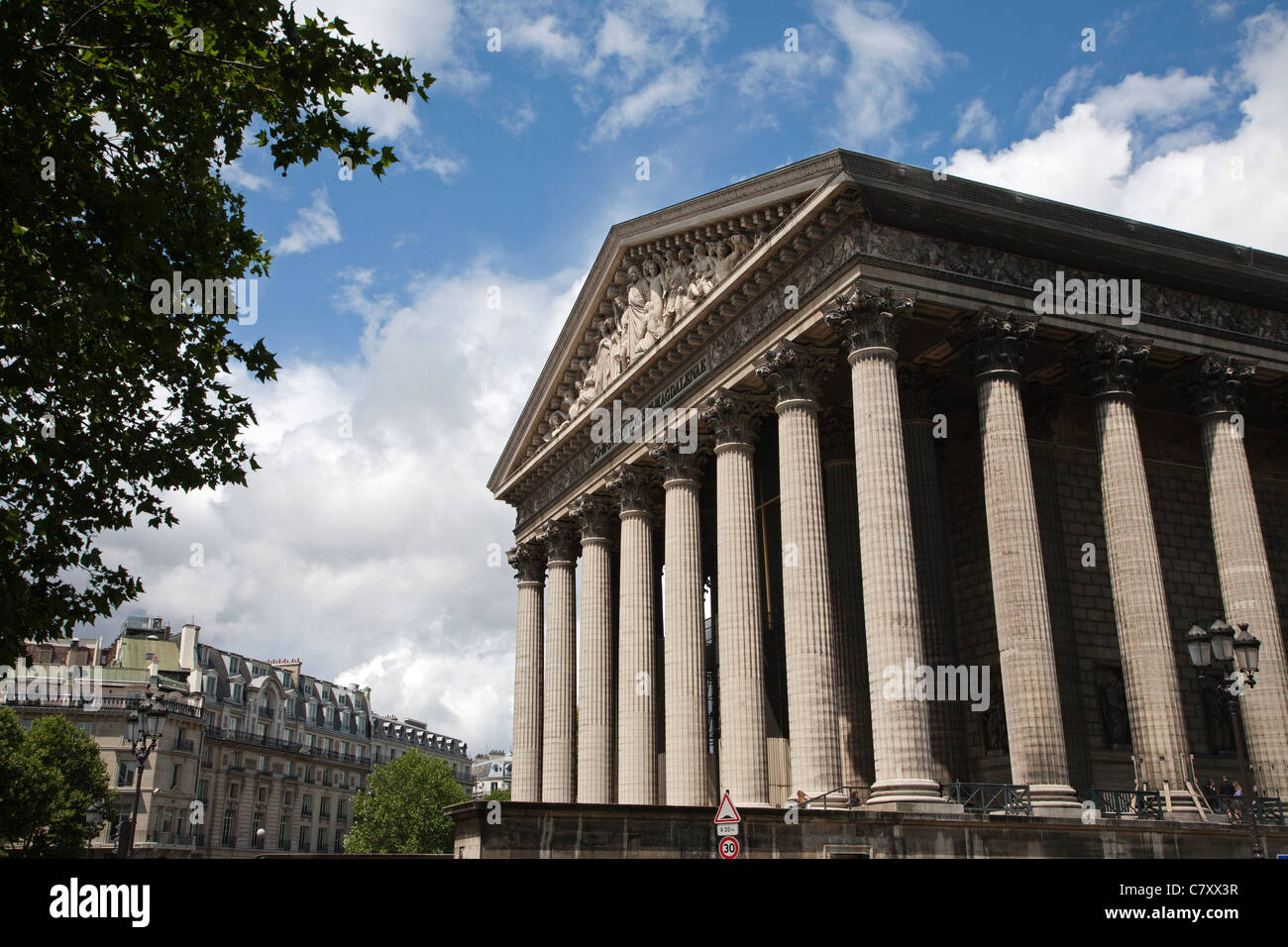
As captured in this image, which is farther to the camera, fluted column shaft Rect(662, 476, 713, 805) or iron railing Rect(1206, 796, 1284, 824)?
fluted column shaft Rect(662, 476, 713, 805)

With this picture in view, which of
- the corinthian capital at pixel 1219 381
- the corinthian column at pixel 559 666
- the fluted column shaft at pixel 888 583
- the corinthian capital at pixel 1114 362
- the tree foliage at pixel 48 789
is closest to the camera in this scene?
the fluted column shaft at pixel 888 583

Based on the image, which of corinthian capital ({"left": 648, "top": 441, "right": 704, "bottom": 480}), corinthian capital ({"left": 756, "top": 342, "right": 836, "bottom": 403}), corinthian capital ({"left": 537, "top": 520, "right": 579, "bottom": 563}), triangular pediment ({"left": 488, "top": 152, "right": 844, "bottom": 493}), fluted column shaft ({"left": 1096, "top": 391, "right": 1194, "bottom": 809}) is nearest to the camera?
fluted column shaft ({"left": 1096, "top": 391, "right": 1194, "bottom": 809})

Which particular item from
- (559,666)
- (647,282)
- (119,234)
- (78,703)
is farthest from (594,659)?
(78,703)

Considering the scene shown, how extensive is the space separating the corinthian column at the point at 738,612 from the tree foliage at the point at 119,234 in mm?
15073

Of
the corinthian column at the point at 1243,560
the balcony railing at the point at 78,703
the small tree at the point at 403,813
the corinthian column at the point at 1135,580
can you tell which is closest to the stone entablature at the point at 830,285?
the corinthian column at the point at 1135,580

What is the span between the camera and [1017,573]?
24422 millimetres

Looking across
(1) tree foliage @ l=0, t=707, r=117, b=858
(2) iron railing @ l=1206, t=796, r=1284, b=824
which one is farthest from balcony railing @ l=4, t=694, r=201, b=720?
(2) iron railing @ l=1206, t=796, r=1284, b=824

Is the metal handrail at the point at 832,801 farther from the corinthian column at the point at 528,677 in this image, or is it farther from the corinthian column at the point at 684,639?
the corinthian column at the point at 528,677

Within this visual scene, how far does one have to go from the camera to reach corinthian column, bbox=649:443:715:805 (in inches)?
1192

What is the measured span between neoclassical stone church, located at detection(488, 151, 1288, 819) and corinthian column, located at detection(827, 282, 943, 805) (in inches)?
2.6

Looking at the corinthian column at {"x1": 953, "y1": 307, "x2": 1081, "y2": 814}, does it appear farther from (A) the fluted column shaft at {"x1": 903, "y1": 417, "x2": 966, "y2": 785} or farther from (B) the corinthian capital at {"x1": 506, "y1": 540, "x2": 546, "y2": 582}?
(B) the corinthian capital at {"x1": 506, "y1": 540, "x2": 546, "y2": 582}

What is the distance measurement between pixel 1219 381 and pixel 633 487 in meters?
16.9

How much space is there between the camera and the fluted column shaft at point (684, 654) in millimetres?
30250

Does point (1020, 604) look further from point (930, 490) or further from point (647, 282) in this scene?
point (647, 282)
